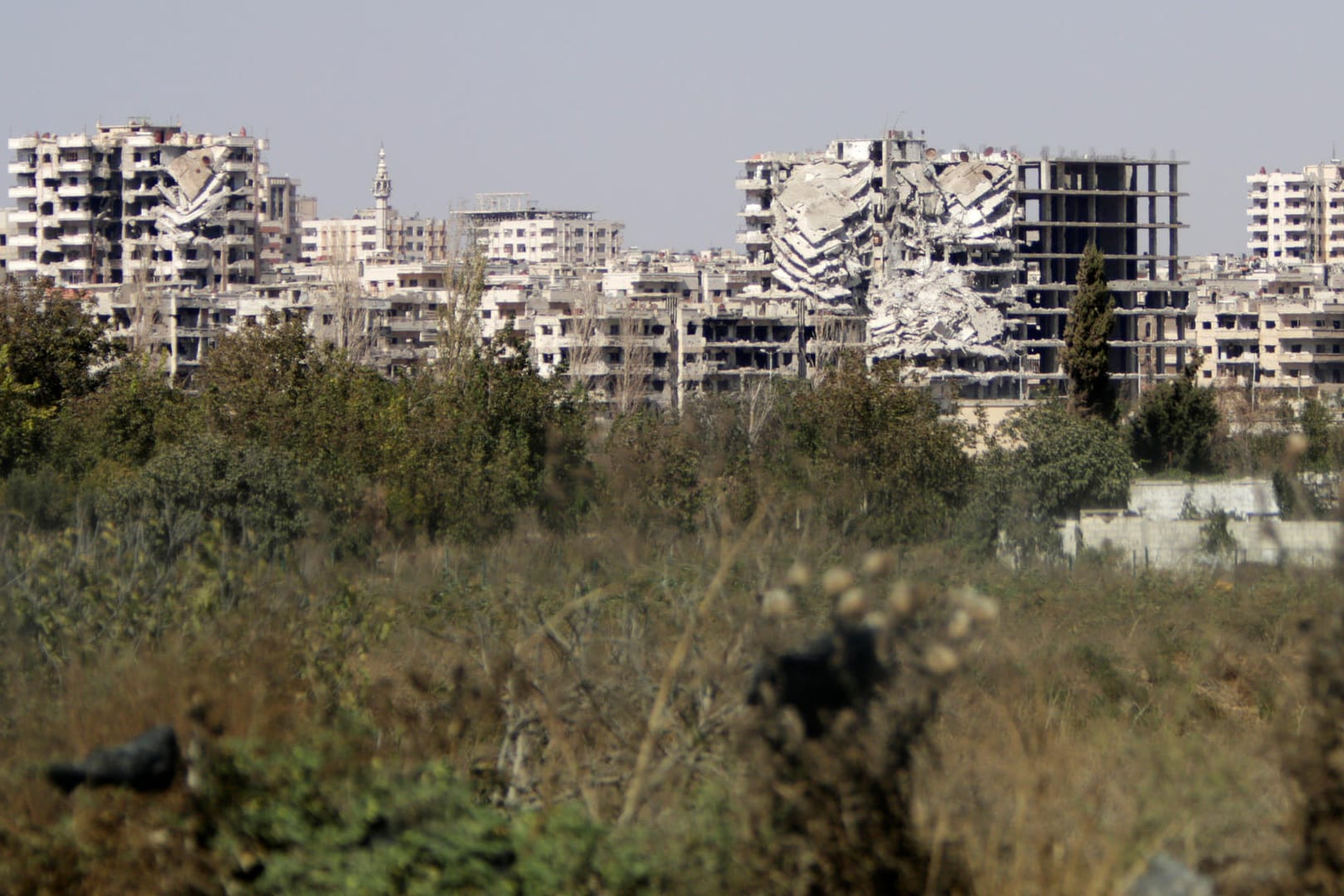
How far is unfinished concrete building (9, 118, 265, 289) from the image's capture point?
95375 mm

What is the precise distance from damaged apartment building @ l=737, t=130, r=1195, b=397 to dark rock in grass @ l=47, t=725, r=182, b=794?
81.3 meters

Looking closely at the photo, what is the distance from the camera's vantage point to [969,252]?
92.4 m

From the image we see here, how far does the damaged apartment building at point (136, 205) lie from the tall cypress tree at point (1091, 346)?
56.9m

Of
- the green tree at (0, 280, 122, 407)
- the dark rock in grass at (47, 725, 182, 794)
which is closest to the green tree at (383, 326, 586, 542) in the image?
the green tree at (0, 280, 122, 407)

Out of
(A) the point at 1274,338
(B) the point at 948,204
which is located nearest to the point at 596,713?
(B) the point at 948,204

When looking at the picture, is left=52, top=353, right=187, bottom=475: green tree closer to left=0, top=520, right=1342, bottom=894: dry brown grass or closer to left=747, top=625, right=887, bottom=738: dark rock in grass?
left=0, top=520, right=1342, bottom=894: dry brown grass

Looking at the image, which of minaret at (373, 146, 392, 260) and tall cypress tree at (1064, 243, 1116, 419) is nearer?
tall cypress tree at (1064, 243, 1116, 419)

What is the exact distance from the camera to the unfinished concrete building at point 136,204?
9538cm

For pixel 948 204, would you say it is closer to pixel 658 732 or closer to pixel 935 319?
pixel 935 319

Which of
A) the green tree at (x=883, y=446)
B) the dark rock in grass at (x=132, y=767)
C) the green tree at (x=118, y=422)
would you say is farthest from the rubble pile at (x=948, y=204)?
the dark rock in grass at (x=132, y=767)

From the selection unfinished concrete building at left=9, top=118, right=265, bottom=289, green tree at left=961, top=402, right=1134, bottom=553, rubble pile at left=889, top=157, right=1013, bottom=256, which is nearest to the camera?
green tree at left=961, top=402, right=1134, bottom=553

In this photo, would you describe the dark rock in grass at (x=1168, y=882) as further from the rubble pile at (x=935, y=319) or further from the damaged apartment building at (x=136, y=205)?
the damaged apartment building at (x=136, y=205)

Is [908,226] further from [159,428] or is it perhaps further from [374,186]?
[374,186]

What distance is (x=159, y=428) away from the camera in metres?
30.6
